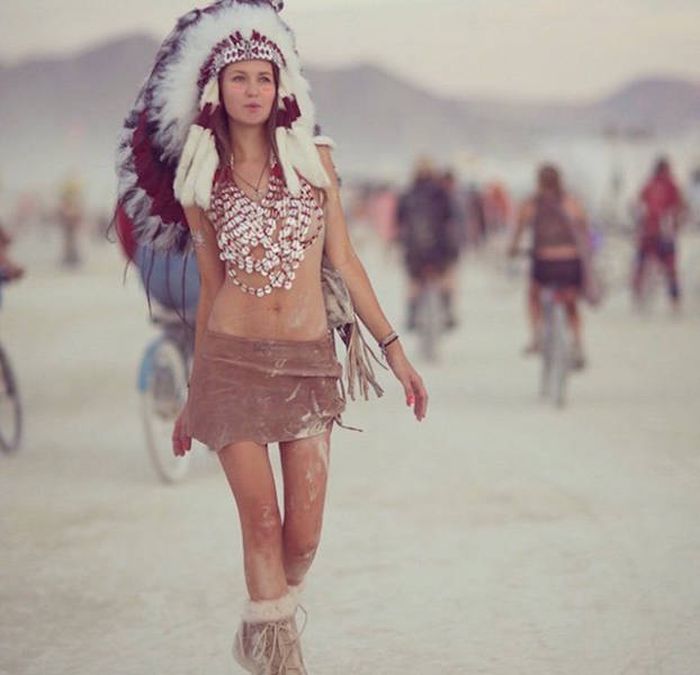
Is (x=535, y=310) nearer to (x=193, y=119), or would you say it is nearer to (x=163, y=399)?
(x=163, y=399)

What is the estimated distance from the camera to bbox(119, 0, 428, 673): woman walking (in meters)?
4.90

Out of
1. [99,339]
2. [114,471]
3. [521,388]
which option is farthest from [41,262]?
[114,471]

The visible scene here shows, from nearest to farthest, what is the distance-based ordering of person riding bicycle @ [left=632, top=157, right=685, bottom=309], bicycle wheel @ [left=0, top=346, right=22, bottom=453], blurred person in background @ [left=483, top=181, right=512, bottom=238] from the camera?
1. bicycle wheel @ [left=0, top=346, right=22, bottom=453]
2. person riding bicycle @ [left=632, top=157, right=685, bottom=309]
3. blurred person in background @ [left=483, top=181, right=512, bottom=238]

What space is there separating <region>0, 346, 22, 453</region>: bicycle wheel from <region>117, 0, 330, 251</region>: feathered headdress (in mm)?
5282

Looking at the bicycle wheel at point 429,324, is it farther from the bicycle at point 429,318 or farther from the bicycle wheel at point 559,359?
the bicycle wheel at point 559,359

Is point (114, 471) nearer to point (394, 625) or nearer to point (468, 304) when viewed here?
point (394, 625)

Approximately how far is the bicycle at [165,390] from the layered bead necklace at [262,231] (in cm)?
439

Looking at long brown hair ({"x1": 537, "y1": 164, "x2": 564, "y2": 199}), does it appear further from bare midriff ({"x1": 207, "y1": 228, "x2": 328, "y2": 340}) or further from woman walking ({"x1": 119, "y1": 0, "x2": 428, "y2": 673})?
bare midriff ({"x1": 207, "y1": 228, "x2": 328, "y2": 340})

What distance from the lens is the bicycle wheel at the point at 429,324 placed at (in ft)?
52.7

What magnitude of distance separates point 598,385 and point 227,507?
5.87 meters

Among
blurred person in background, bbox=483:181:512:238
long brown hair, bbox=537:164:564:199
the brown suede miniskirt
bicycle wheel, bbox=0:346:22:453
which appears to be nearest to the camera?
the brown suede miniskirt

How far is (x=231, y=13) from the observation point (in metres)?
5.02

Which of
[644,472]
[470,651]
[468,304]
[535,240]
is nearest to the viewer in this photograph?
[470,651]

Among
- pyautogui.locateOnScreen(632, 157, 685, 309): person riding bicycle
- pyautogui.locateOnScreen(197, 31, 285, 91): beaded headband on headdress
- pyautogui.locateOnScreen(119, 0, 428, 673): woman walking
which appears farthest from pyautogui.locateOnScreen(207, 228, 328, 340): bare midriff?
pyautogui.locateOnScreen(632, 157, 685, 309): person riding bicycle
